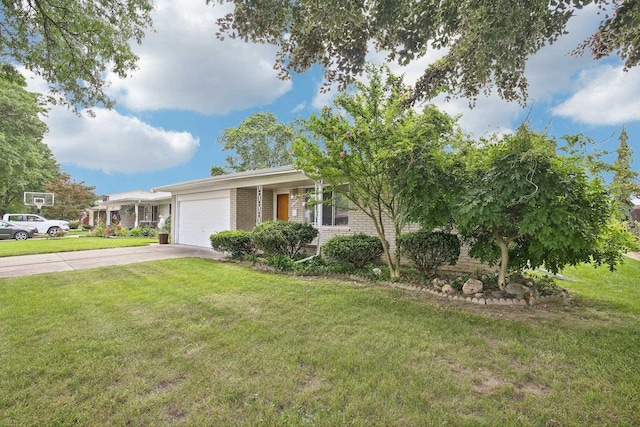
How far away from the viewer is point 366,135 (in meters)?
5.93

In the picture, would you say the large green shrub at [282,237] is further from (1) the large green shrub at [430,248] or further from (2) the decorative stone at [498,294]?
(2) the decorative stone at [498,294]

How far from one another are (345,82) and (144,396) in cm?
429

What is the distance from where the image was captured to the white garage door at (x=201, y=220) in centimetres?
1303

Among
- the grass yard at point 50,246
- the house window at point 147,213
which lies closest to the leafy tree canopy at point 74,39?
the grass yard at point 50,246

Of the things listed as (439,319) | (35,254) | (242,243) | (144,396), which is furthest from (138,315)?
(35,254)

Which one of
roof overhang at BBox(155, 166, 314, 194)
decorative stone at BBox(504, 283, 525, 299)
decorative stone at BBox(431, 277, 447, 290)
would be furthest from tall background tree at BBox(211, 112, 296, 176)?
decorative stone at BBox(504, 283, 525, 299)

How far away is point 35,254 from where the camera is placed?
1152cm

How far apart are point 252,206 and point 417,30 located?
9.59m

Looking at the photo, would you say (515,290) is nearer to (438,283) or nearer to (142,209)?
(438,283)

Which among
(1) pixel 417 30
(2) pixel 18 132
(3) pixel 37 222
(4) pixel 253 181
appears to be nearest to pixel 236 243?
(4) pixel 253 181

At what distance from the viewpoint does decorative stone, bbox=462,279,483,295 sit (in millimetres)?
5590

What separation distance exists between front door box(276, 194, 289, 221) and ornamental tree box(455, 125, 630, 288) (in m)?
8.07

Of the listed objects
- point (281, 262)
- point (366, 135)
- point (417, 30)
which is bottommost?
point (281, 262)

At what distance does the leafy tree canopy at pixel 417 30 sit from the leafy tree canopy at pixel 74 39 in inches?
193
